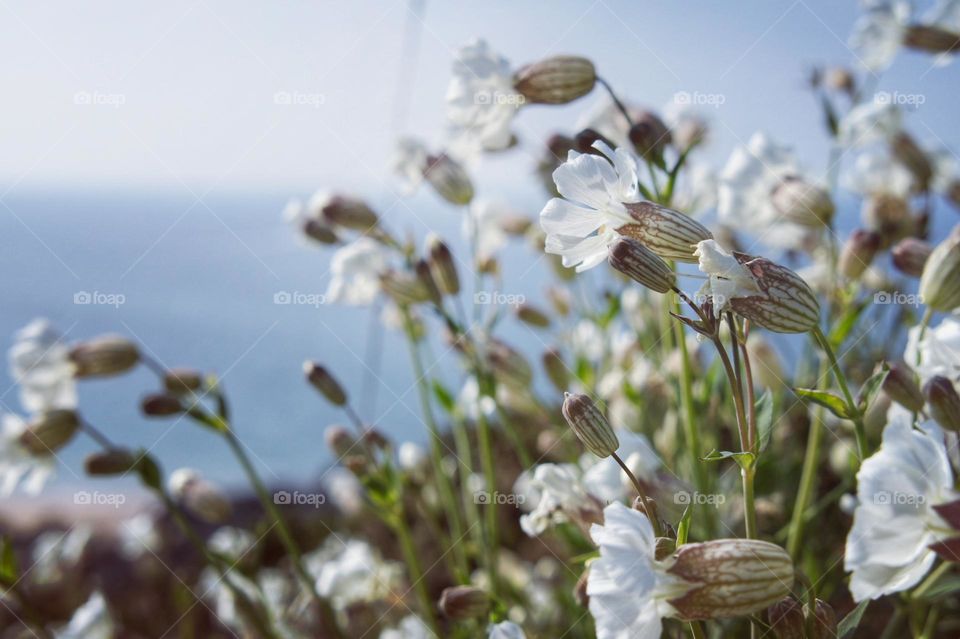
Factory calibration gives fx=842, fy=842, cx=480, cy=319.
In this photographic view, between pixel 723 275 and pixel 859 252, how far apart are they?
1.61 ft

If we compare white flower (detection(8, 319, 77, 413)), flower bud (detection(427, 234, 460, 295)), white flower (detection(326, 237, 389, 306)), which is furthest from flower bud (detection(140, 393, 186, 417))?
flower bud (detection(427, 234, 460, 295))

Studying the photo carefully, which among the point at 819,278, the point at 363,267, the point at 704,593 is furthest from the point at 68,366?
the point at 819,278

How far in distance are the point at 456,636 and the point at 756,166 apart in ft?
2.62

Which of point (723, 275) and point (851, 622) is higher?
point (723, 275)

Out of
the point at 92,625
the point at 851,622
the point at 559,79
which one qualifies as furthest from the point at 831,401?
the point at 92,625

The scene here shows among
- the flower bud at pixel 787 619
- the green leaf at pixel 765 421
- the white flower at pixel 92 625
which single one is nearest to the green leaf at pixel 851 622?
the flower bud at pixel 787 619

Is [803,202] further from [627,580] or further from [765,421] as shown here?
[627,580]

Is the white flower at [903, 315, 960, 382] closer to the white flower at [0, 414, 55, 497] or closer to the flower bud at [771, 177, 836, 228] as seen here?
the flower bud at [771, 177, 836, 228]

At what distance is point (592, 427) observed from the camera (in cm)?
69

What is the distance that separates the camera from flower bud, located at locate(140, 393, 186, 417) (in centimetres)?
111

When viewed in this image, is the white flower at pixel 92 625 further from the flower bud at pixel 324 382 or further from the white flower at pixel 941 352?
the white flower at pixel 941 352

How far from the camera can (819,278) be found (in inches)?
50.2

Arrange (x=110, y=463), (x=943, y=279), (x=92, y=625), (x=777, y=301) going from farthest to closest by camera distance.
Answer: (x=92, y=625), (x=110, y=463), (x=943, y=279), (x=777, y=301)

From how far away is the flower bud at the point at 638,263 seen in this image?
2.19ft
